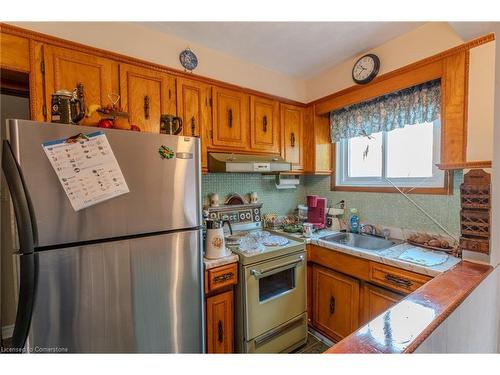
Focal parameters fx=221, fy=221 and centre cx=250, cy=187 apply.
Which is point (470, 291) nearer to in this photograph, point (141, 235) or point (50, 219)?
point (141, 235)

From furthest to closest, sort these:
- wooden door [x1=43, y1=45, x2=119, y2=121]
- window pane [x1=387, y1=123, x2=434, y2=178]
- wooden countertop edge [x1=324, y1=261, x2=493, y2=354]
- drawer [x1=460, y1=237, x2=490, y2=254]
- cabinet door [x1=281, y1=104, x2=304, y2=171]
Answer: cabinet door [x1=281, y1=104, x2=304, y2=171]
window pane [x1=387, y1=123, x2=434, y2=178]
wooden door [x1=43, y1=45, x2=119, y2=121]
drawer [x1=460, y1=237, x2=490, y2=254]
wooden countertop edge [x1=324, y1=261, x2=493, y2=354]

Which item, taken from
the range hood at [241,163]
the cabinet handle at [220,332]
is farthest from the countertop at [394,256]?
the cabinet handle at [220,332]

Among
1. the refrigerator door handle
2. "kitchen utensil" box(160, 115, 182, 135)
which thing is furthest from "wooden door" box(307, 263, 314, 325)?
the refrigerator door handle

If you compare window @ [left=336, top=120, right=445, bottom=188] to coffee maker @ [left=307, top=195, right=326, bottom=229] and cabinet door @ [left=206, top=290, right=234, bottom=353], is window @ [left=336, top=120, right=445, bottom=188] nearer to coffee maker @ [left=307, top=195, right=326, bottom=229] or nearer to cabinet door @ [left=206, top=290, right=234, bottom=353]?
coffee maker @ [left=307, top=195, right=326, bottom=229]

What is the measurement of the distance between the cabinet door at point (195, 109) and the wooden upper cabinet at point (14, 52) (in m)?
0.79

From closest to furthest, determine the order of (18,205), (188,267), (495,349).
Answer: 1. (18,205)
2. (495,349)
3. (188,267)

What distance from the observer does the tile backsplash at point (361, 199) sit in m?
1.58

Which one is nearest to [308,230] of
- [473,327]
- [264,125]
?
[264,125]

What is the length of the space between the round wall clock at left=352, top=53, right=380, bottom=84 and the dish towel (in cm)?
135

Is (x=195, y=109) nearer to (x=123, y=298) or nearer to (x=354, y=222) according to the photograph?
(x=123, y=298)

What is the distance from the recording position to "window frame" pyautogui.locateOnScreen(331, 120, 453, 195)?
1.62 meters

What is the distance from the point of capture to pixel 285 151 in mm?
2191

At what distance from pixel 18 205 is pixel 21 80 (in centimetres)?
93

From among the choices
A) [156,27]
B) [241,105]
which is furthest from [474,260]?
[156,27]
